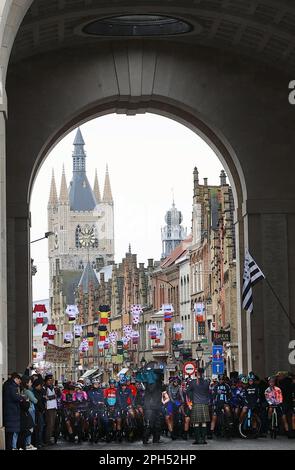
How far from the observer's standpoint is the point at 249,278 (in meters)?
40.3

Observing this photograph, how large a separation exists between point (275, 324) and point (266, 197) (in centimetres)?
403

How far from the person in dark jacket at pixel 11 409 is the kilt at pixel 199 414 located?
Result: 5.36m

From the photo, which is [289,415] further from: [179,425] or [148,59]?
[148,59]

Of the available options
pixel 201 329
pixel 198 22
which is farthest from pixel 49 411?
pixel 201 329

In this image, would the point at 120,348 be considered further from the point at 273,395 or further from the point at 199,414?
the point at 199,414

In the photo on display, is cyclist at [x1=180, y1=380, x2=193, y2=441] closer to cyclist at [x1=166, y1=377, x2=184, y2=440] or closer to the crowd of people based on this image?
the crowd of people

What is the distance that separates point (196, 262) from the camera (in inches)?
4301

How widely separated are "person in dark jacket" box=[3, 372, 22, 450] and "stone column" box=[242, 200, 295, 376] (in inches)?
560

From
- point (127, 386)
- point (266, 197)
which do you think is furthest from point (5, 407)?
point (266, 197)

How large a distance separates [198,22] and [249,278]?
307 inches

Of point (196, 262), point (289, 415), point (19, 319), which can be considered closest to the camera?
point (289, 415)

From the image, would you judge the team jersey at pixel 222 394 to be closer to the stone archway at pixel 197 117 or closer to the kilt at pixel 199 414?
the kilt at pixel 199 414

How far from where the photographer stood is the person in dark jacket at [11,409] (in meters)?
29.5

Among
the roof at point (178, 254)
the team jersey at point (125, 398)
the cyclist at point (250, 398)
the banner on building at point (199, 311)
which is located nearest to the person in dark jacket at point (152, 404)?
the team jersey at point (125, 398)
